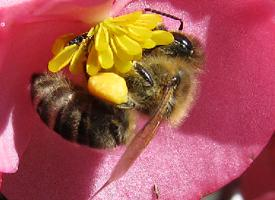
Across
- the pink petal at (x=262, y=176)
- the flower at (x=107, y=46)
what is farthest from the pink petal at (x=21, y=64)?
the pink petal at (x=262, y=176)

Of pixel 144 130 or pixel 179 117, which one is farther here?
pixel 179 117

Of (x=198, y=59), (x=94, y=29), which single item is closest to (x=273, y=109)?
(x=198, y=59)

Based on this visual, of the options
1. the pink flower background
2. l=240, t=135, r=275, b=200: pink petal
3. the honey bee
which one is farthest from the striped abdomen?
l=240, t=135, r=275, b=200: pink petal

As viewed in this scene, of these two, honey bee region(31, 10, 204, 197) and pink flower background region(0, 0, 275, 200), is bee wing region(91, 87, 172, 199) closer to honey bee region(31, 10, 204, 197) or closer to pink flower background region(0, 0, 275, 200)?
honey bee region(31, 10, 204, 197)

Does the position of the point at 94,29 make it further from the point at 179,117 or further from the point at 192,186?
the point at 192,186

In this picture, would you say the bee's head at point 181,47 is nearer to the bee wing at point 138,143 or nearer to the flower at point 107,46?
the flower at point 107,46

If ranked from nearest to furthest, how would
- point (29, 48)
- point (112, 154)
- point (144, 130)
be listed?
1. point (144, 130)
2. point (29, 48)
3. point (112, 154)

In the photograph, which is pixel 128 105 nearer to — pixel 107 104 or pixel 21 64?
pixel 107 104
